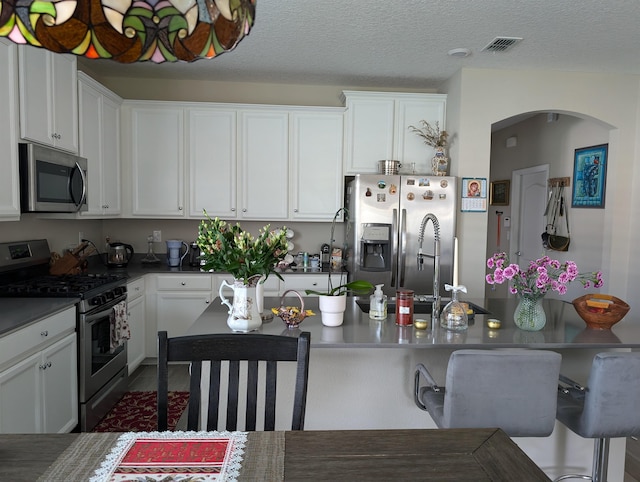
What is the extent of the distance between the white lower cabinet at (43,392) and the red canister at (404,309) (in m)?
1.78

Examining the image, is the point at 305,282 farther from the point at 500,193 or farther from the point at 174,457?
the point at 500,193

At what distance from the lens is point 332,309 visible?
207 centimetres

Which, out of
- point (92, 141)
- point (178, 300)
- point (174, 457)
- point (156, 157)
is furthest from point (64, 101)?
point (174, 457)

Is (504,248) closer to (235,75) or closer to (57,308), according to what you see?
(235,75)

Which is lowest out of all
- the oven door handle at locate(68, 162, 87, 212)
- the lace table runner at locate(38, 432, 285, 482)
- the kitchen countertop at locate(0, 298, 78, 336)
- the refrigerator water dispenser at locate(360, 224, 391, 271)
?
the lace table runner at locate(38, 432, 285, 482)

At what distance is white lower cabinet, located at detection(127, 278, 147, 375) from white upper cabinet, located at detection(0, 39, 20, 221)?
1.20 metres

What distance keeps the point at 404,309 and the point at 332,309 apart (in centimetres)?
35

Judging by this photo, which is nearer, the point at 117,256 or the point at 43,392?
the point at 43,392

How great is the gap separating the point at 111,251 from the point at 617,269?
455 cm

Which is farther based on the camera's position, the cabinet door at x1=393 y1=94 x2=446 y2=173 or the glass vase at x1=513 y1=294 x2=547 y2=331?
the cabinet door at x1=393 y1=94 x2=446 y2=173

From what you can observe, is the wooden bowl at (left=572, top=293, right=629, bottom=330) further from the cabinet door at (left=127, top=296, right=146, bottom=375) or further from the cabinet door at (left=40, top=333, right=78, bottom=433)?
the cabinet door at (left=127, top=296, right=146, bottom=375)

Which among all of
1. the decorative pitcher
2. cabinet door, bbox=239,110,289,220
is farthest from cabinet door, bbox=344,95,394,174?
the decorative pitcher

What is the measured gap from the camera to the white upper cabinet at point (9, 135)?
2.35m

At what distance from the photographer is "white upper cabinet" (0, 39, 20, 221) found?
2.35 meters
